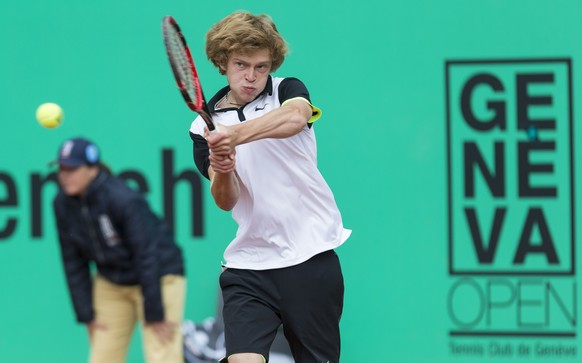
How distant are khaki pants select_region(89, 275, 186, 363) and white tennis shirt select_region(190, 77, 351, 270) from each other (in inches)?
56.4

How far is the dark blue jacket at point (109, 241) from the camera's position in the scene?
5191 mm

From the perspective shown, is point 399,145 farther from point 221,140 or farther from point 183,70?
point 221,140

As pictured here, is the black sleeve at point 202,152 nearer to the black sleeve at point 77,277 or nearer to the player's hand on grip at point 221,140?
the player's hand on grip at point 221,140

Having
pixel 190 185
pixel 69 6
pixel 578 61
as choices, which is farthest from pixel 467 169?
pixel 69 6

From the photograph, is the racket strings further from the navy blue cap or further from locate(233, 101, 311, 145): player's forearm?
the navy blue cap

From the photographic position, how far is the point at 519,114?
6195 millimetres

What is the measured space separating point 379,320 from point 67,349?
1695 mm

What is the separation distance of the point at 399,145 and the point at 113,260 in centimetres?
175

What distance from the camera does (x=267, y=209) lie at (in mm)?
4008

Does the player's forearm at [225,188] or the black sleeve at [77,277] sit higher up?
the player's forearm at [225,188]

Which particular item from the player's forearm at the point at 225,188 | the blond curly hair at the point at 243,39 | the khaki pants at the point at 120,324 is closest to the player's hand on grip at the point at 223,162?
the player's forearm at the point at 225,188

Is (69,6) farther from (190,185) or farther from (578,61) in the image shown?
(578,61)

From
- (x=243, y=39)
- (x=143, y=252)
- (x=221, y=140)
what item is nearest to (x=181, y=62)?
(x=243, y=39)

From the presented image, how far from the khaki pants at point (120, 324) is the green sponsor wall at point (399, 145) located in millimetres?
994
